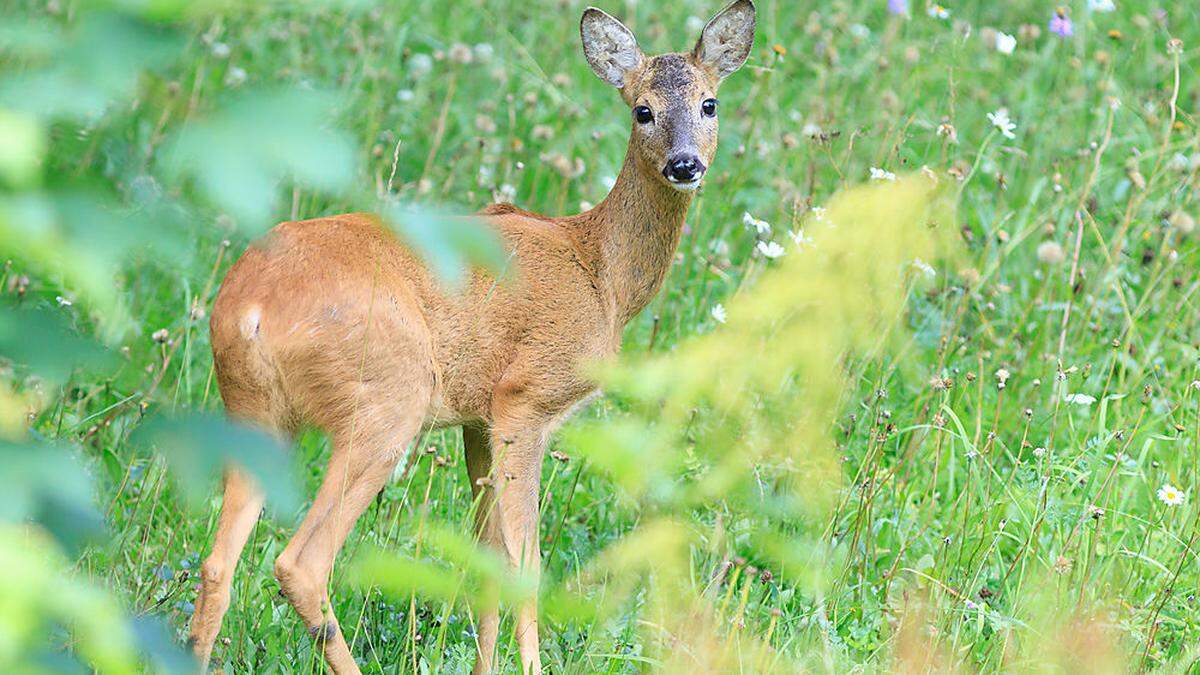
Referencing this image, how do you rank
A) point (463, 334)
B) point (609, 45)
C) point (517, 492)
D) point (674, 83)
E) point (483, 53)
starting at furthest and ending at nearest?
point (483, 53), point (609, 45), point (674, 83), point (517, 492), point (463, 334)

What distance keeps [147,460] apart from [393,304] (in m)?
1.08

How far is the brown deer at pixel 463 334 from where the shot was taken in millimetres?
3402

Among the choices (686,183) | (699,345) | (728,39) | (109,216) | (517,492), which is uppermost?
(109,216)

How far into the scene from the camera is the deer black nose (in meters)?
4.03

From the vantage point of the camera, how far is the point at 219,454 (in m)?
1.29

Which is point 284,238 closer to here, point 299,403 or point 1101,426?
point 299,403

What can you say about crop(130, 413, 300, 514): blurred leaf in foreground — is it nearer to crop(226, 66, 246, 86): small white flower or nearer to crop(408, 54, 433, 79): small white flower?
crop(226, 66, 246, 86): small white flower

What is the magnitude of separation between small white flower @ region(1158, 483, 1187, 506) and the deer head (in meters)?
1.38

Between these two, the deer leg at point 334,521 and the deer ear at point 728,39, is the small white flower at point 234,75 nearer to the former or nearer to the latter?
the deer ear at point 728,39

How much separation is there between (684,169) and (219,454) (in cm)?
284

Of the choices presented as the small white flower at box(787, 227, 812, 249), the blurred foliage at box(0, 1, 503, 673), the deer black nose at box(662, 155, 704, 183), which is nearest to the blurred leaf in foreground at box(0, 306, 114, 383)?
the blurred foliage at box(0, 1, 503, 673)

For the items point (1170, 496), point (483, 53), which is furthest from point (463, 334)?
point (483, 53)

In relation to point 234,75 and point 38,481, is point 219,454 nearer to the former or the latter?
point 38,481

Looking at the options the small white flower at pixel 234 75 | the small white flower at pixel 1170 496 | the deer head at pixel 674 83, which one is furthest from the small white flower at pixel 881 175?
the small white flower at pixel 234 75
